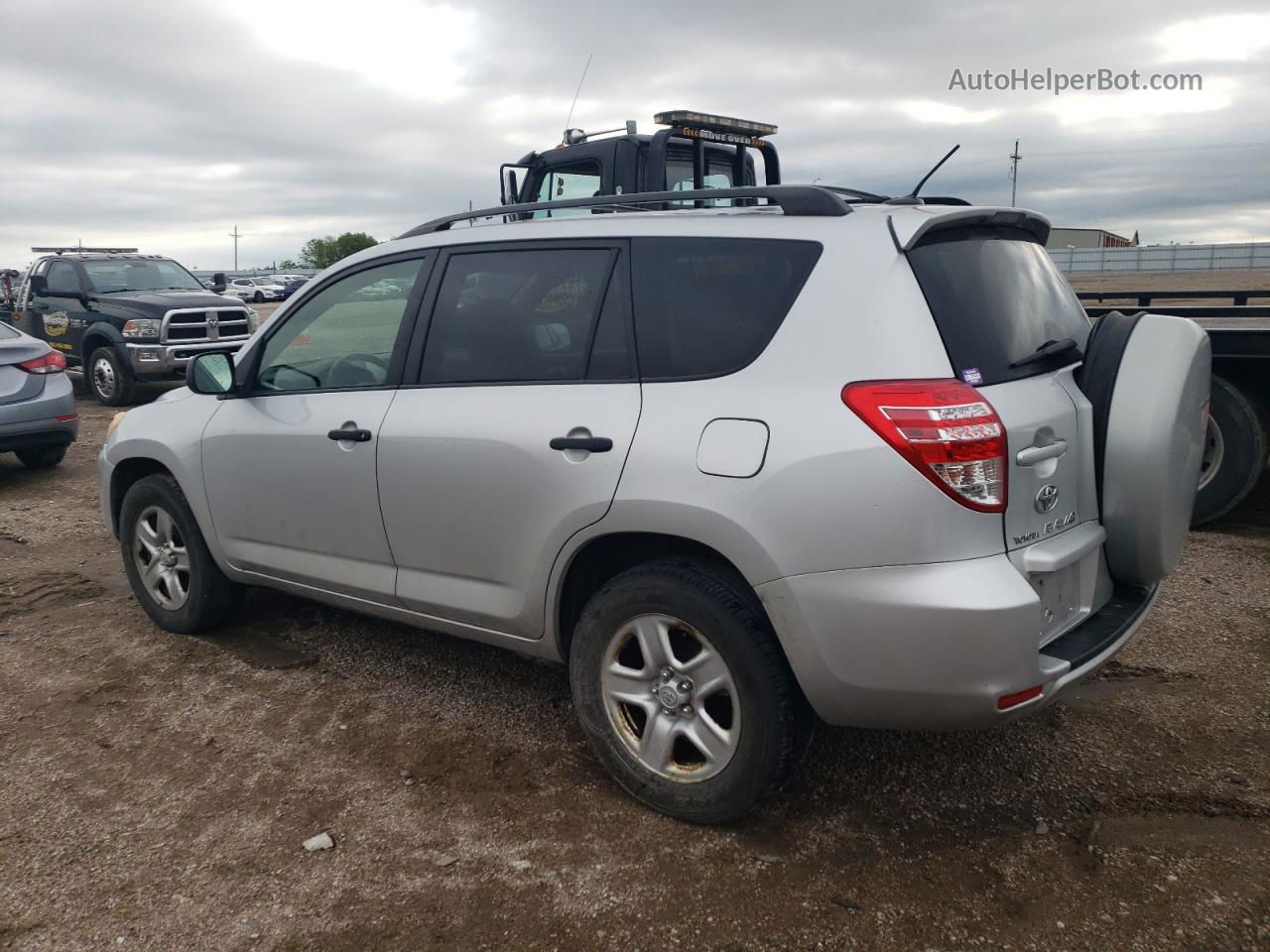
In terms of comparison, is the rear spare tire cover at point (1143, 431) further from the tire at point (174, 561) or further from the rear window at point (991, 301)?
the tire at point (174, 561)

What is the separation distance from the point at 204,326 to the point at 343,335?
9.82 metres

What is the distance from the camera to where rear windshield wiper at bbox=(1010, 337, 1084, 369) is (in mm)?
2935

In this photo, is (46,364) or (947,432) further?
(46,364)

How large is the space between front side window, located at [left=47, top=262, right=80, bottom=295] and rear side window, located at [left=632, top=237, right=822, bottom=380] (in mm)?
12199

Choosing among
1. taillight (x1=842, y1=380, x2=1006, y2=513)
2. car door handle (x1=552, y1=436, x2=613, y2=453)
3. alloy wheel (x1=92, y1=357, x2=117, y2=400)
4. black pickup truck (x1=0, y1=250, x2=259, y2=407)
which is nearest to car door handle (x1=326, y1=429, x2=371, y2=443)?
car door handle (x1=552, y1=436, x2=613, y2=453)

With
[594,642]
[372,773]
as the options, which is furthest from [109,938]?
[594,642]

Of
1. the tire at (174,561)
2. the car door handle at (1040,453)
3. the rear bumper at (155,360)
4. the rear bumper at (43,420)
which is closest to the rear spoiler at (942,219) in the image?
the car door handle at (1040,453)

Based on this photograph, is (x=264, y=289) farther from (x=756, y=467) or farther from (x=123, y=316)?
(x=756, y=467)

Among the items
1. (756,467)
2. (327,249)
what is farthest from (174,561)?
(327,249)

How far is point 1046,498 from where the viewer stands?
9.31ft

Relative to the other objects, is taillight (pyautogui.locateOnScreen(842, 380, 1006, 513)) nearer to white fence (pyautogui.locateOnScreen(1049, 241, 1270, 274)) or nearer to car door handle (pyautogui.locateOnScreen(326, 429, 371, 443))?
car door handle (pyautogui.locateOnScreen(326, 429, 371, 443))

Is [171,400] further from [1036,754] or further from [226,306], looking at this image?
[226,306]

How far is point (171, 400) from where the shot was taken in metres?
4.72

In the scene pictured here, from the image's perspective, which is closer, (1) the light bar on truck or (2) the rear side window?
(2) the rear side window
